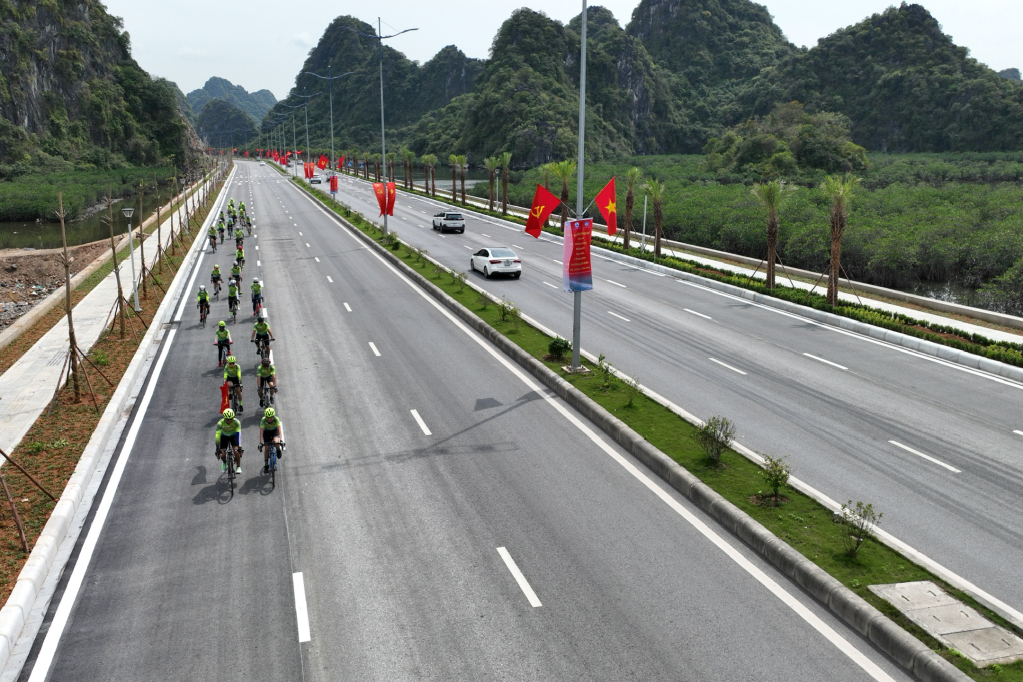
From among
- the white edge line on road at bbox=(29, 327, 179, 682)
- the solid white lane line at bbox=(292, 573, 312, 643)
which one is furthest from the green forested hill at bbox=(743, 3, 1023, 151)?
the solid white lane line at bbox=(292, 573, 312, 643)

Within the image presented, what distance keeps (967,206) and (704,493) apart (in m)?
36.7

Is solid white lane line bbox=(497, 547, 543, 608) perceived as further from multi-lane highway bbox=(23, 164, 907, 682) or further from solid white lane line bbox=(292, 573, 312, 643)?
solid white lane line bbox=(292, 573, 312, 643)

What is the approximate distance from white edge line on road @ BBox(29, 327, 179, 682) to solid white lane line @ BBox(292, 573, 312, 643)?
2.58 metres

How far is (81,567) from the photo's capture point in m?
10.2

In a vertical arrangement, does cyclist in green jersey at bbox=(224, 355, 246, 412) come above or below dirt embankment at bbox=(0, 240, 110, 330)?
above

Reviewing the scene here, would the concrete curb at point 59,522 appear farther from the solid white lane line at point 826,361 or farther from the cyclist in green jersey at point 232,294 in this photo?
the solid white lane line at point 826,361

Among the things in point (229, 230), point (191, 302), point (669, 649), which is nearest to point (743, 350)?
point (669, 649)

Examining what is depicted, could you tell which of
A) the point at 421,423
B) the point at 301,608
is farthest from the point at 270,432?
the point at 301,608

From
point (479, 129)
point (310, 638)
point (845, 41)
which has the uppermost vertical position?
point (845, 41)

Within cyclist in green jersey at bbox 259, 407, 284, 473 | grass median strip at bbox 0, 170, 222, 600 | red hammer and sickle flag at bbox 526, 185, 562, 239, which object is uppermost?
red hammer and sickle flag at bbox 526, 185, 562, 239

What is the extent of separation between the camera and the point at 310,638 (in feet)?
28.3

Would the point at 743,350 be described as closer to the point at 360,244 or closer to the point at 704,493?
the point at 704,493

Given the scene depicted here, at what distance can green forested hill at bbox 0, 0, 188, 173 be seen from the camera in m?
96.3

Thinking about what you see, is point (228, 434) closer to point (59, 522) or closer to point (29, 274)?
point (59, 522)
